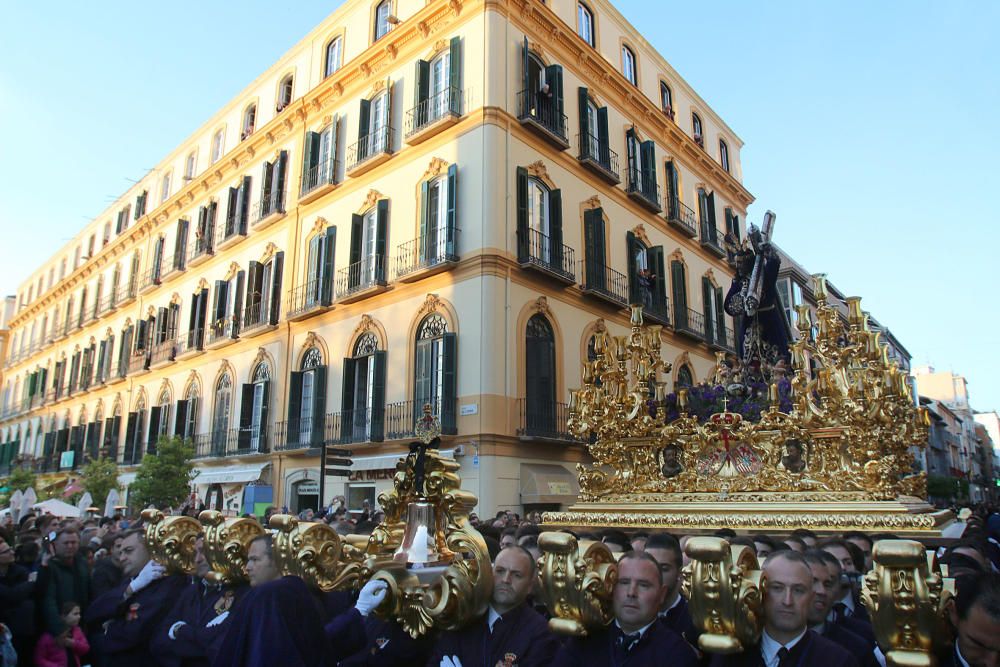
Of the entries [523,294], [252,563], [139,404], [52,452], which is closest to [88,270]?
[52,452]

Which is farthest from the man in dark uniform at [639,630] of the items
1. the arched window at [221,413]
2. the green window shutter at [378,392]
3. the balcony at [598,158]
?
the arched window at [221,413]

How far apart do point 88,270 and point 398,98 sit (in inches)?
1112

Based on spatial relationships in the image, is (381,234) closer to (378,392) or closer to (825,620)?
(378,392)

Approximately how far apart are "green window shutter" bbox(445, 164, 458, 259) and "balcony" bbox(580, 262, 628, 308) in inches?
157

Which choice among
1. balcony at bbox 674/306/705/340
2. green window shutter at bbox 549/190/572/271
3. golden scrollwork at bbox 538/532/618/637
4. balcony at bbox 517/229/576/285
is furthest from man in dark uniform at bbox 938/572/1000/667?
balcony at bbox 674/306/705/340

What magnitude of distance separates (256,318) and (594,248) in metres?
11.6

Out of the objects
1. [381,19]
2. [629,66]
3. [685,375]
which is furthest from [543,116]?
[685,375]

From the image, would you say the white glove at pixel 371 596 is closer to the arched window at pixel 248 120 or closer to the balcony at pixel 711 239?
the balcony at pixel 711 239

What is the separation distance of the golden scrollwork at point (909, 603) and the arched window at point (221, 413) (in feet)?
78.0

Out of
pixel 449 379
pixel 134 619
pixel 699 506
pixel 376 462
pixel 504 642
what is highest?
pixel 449 379

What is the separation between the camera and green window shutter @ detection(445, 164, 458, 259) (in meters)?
17.3

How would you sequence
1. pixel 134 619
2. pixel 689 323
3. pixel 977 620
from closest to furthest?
pixel 977 620 → pixel 134 619 → pixel 689 323

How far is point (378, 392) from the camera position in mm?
18281

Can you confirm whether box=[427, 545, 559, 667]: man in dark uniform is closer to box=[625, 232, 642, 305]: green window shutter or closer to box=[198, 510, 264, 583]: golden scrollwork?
box=[198, 510, 264, 583]: golden scrollwork
